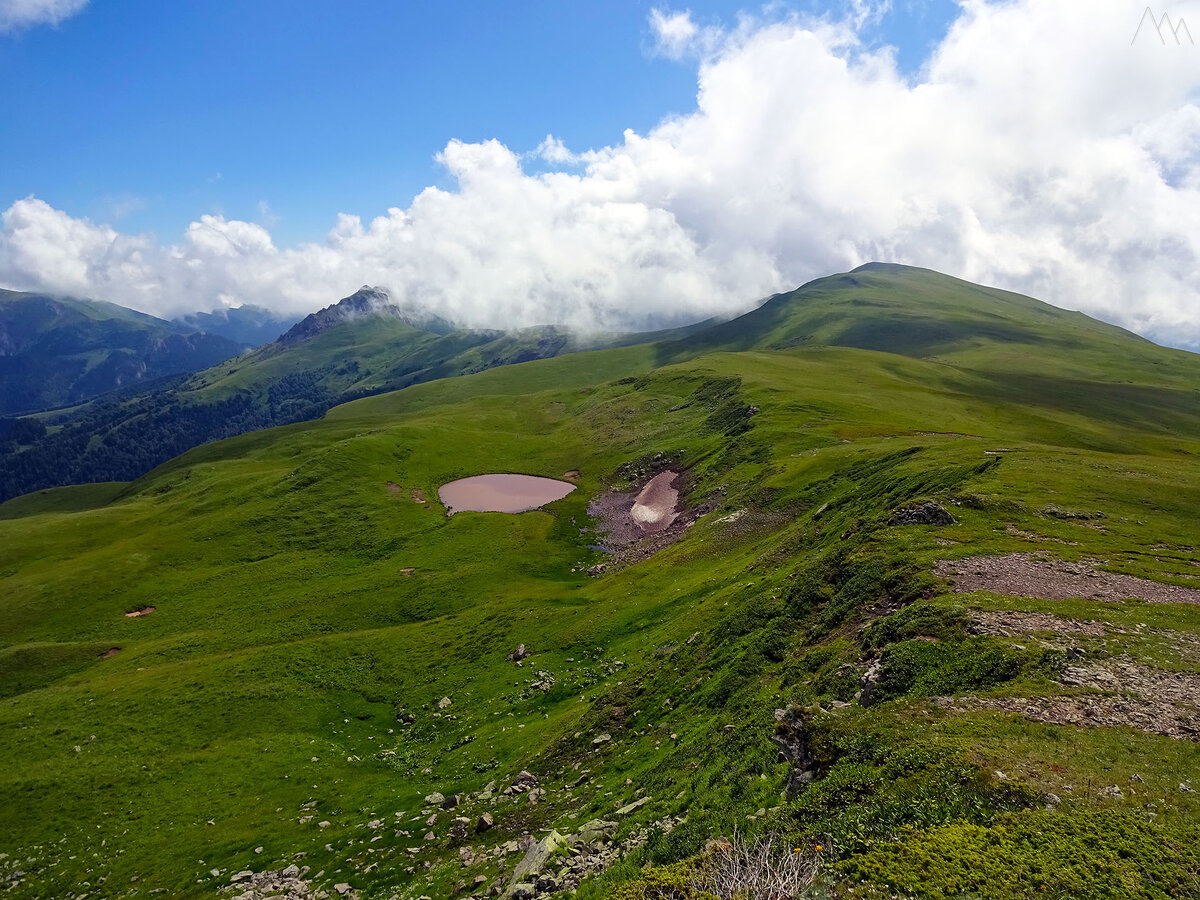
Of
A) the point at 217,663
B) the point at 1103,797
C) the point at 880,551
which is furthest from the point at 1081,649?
the point at 217,663

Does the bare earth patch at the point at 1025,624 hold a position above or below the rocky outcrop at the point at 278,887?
above

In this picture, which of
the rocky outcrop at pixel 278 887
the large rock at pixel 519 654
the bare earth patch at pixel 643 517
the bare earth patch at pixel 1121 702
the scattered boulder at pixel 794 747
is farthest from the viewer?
the bare earth patch at pixel 643 517

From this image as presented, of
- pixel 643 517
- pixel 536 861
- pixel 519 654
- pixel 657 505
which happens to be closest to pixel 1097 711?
pixel 536 861

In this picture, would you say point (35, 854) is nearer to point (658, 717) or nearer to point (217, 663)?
point (217, 663)

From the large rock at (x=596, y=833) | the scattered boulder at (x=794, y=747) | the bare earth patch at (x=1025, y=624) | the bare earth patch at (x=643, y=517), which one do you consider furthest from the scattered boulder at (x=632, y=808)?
the bare earth patch at (x=643, y=517)

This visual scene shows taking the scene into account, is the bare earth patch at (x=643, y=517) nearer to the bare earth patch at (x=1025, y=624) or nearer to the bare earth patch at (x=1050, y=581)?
the bare earth patch at (x=1050, y=581)

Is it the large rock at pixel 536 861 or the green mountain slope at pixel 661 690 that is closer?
the green mountain slope at pixel 661 690
